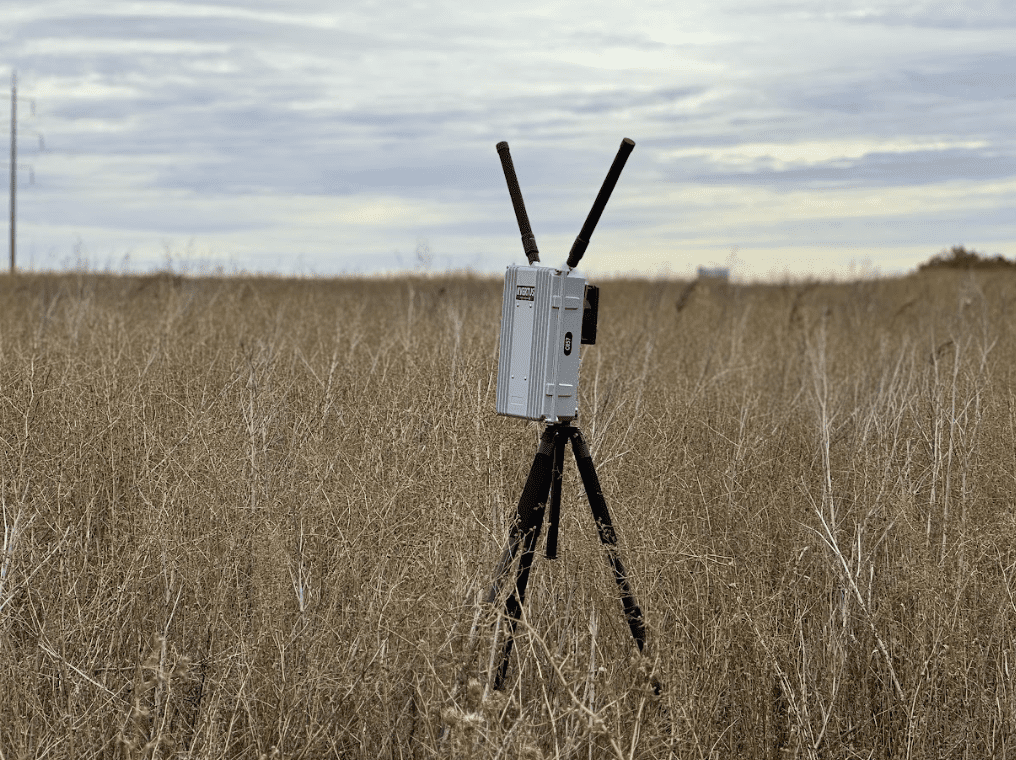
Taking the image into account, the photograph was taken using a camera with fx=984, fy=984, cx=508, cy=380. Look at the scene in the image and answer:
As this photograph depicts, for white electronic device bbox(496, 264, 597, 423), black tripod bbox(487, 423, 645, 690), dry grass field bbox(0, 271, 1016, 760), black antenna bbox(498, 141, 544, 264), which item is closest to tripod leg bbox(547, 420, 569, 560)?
black tripod bbox(487, 423, 645, 690)

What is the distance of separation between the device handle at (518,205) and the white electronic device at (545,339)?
0.07 m

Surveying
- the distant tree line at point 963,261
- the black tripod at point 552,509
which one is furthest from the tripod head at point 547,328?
the distant tree line at point 963,261

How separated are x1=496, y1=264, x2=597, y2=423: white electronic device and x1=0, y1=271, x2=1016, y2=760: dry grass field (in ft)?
1.92

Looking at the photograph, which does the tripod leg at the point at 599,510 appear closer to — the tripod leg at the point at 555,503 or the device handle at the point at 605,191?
the tripod leg at the point at 555,503

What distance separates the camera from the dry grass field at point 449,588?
9.73ft

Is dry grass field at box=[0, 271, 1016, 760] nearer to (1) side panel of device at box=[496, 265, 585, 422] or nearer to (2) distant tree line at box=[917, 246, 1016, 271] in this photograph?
(1) side panel of device at box=[496, 265, 585, 422]

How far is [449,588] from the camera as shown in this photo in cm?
306

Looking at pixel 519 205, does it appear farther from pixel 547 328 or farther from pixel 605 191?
pixel 547 328

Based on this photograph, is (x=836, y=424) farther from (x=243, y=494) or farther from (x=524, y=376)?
(x=524, y=376)

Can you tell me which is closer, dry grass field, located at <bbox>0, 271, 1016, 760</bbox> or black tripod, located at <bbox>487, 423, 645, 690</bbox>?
black tripod, located at <bbox>487, 423, 645, 690</bbox>

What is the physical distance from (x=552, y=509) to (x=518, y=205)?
0.85m

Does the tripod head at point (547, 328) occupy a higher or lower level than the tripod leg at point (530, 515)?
higher

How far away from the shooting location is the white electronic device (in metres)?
2.50

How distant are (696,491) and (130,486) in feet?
9.54
